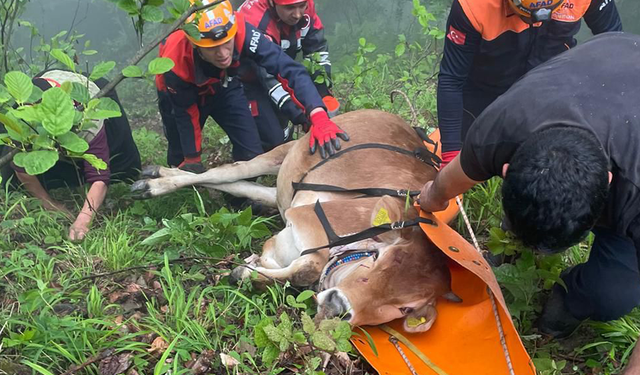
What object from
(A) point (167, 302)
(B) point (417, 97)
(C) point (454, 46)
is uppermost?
(C) point (454, 46)

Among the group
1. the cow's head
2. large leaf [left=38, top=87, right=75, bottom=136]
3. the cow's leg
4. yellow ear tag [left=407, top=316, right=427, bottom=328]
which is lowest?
the cow's leg

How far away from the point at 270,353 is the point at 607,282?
5.89 feet

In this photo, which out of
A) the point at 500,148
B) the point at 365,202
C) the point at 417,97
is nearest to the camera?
the point at 500,148

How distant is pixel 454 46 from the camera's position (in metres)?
3.83

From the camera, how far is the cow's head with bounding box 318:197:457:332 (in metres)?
2.77

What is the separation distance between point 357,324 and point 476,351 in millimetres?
592

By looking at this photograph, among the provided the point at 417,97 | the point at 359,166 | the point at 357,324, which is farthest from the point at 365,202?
the point at 417,97

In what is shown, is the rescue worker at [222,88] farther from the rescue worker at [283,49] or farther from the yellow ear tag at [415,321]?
the yellow ear tag at [415,321]

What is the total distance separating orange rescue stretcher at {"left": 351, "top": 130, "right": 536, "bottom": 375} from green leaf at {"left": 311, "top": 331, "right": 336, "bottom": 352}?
1.21 ft

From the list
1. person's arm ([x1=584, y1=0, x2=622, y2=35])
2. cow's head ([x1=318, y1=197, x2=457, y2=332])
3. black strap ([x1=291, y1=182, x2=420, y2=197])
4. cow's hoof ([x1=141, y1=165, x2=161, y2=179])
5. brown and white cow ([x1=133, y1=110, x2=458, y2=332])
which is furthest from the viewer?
cow's hoof ([x1=141, y1=165, x2=161, y2=179])

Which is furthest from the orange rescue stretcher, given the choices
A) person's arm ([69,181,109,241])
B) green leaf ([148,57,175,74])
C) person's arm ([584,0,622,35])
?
person's arm ([69,181,109,241])

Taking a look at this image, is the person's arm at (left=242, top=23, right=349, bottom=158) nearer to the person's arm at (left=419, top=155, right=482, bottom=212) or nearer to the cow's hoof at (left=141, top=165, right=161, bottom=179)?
the cow's hoof at (left=141, top=165, right=161, bottom=179)

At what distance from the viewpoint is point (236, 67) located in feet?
15.7

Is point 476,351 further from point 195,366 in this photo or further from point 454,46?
point 454,46
